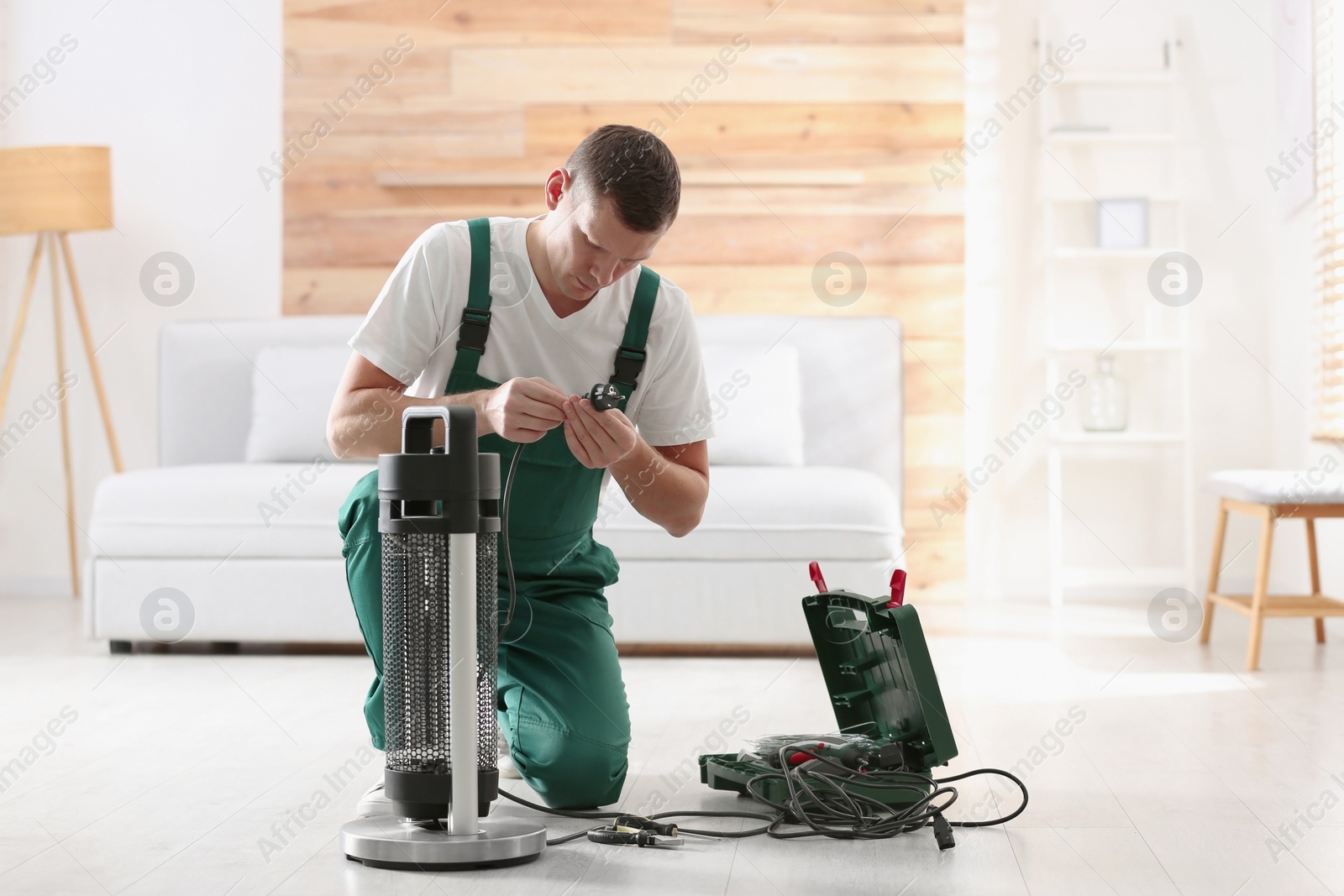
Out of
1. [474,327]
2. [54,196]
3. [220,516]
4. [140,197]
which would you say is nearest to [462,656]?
[474,327]

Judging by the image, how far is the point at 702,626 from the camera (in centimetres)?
288

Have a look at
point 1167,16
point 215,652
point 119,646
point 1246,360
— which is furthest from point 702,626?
point 1167,16

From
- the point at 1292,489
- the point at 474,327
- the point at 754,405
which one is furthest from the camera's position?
the point at 754,405

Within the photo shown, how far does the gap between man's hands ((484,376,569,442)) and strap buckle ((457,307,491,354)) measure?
21 centimetres

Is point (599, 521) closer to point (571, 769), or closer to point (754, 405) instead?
point (754, 405)

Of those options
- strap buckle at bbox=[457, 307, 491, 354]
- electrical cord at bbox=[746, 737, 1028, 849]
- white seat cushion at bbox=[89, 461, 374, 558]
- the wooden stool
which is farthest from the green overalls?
the wooden stool

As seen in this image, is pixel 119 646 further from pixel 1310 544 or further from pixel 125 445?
pixel 1310 544

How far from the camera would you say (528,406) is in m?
1.45

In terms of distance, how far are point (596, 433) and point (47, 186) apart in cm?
291

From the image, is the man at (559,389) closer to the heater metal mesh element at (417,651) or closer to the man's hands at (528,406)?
the man's hands at (528,406)

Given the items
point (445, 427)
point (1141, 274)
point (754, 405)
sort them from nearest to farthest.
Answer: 1. point (445, 427)
2. point (754, 405)
3. point (1141, 274)

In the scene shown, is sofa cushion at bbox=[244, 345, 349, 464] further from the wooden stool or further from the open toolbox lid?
the wooden stool

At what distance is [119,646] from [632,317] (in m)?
1.85

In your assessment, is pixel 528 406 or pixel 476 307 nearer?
pixel 528 406
